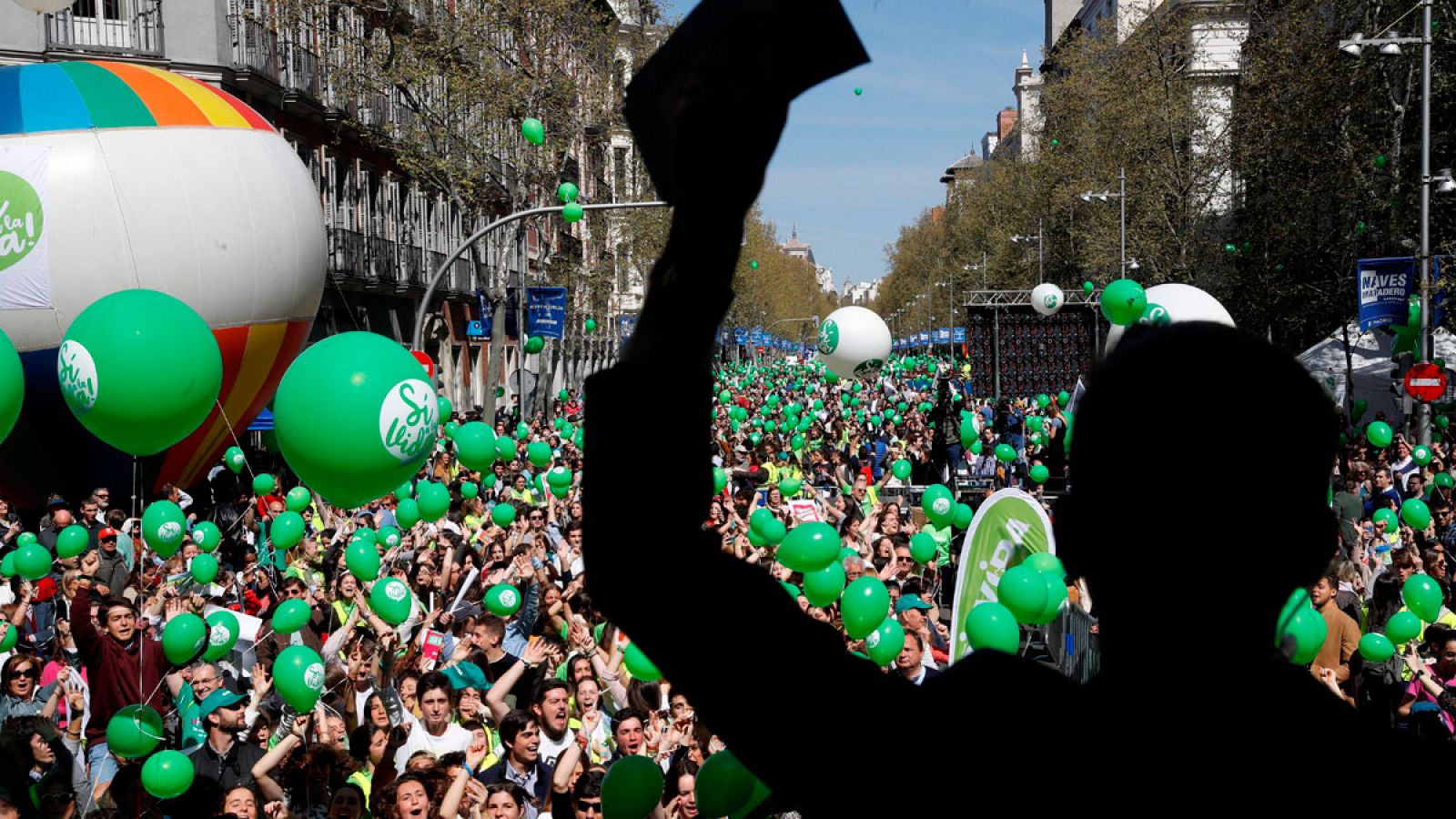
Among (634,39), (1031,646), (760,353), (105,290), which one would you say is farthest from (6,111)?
(760,353)

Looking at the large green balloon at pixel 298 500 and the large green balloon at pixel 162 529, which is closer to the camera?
the large green balloon at pixel 162 529

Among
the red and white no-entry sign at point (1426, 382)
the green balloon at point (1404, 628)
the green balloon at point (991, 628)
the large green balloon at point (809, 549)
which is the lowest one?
the green balloon at point (1404, 628)

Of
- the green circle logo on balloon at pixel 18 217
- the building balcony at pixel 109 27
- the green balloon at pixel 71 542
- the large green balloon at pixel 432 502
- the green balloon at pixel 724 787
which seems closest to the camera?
the green balloon at pixel 724 787

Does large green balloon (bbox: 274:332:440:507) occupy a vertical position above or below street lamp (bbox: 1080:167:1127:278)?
below

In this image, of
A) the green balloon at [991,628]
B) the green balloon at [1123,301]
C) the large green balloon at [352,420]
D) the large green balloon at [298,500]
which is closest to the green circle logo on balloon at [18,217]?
the large green balloon at [298,500]

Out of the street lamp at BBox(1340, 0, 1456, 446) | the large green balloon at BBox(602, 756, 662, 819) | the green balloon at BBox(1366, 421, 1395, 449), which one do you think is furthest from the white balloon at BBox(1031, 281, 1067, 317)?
the large green balloon at BBox(602, 756, 662, 819)

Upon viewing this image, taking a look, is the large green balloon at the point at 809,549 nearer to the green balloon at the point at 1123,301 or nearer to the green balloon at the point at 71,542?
the green balloon at the point at 71,542

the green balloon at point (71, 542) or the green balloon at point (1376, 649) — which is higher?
the green balloon at point (71, 542)

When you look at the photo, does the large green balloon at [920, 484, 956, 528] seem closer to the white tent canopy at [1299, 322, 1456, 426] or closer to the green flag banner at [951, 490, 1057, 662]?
the green flag banner at [951, 490, 1057, 662]

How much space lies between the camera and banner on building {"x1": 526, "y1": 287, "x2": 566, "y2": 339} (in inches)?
1094

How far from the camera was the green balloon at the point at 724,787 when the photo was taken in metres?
4.55

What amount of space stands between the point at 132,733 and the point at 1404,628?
6734mm

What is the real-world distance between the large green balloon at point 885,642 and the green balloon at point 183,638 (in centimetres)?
359

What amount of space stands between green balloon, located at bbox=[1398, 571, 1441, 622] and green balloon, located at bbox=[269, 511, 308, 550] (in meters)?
7.76
